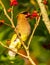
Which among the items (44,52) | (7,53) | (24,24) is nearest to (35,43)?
(44,52)

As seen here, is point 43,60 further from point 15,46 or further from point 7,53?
point 15,46

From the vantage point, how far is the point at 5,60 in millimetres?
A: 1301

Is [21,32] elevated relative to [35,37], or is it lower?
elevated

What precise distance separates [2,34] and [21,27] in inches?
15.9

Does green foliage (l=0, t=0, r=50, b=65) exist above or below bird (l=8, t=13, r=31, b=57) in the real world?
below

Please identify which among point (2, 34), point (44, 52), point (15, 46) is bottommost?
point (44, 52)

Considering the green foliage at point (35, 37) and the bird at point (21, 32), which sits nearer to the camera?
the bird at point (21, 32)

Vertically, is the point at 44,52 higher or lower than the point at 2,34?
lower

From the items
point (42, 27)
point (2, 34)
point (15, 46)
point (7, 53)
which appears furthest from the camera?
point (2, 34)

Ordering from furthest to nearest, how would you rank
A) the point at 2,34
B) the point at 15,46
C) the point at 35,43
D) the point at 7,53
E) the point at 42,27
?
the point at 35,43, the point at 2,34, the point at 42,27, the point at 7,53, the point at 15,46

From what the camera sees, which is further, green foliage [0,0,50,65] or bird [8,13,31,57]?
green foliage [0,0,50,65]

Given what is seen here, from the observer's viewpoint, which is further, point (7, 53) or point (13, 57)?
point (7, 53)

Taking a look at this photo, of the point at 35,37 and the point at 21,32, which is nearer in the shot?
the point at 21,32

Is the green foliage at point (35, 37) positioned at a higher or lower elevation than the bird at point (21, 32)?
lower
